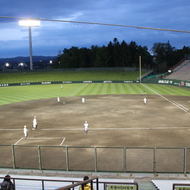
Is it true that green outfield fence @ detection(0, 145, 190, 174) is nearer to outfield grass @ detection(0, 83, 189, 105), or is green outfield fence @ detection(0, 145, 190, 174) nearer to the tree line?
outfield grass @ detection(0, 83, 189, 105)

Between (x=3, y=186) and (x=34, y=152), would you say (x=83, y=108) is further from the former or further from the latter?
(x=3, y=186)

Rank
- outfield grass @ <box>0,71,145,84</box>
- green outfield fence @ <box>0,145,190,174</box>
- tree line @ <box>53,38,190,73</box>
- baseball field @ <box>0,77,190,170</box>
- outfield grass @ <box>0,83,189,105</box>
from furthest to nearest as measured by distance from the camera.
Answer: tree line @ <box>53,38,190,73</box> < outfield grass @ <box>0,71,145,84</box> < outfield grass @ <box>0,83,189,105</box> < baseball field @ <box>0,77,190,170</box> < green outfield fence @ <box>0,145,190,174</box>

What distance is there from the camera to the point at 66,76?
88.2 metres

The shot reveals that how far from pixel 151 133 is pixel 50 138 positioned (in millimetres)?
8557

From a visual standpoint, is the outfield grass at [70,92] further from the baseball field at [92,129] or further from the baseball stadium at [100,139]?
the baseball field at [92,129]

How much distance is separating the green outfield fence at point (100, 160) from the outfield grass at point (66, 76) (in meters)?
66.6

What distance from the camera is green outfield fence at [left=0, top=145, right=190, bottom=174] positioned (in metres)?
12.0

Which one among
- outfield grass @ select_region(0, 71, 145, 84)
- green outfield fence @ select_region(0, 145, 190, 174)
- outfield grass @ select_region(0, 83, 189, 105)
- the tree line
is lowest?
green outfield fence @ select_region(0, 145, 190, 174)

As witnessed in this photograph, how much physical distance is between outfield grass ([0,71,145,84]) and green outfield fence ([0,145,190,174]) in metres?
66.6

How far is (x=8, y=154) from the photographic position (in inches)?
591

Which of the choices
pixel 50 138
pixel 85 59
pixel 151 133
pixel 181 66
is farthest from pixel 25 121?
pixel 85 59

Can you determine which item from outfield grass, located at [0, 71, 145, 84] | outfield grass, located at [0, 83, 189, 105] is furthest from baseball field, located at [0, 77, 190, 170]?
outfield grass, located at [0, 71, 145, 84]

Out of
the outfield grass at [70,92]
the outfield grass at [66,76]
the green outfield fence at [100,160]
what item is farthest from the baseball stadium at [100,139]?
the outfield grass at [66,76]

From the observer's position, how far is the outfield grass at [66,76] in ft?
270
